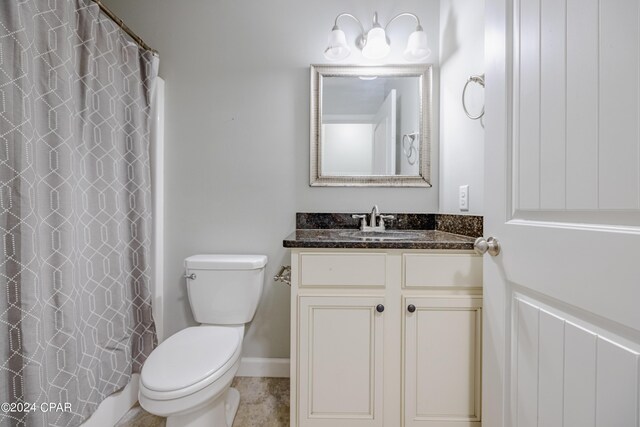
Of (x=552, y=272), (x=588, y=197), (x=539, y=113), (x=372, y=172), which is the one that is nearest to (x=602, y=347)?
(x=552, y=272)

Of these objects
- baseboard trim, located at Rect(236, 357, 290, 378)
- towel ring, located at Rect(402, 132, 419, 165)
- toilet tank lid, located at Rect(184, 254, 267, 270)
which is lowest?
baseboard trim, located at Rect(236, 357, 290, 378)

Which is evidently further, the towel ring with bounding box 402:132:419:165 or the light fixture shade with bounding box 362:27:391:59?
the towel ring with bounding box 402:132:419:165

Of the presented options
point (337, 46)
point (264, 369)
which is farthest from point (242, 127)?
point (264, 369)

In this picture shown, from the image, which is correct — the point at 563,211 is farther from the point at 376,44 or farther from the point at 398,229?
the point at 376,44

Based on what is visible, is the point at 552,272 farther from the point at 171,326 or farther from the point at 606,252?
the point at 171,326

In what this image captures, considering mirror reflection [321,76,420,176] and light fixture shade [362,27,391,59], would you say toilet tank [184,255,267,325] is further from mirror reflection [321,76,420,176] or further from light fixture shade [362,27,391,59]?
light fixture shade [362,27,391,59]

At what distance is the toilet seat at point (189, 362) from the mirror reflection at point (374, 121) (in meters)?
1.00

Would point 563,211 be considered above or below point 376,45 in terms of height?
below

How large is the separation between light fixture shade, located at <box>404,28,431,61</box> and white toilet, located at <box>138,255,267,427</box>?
1344 millimetres

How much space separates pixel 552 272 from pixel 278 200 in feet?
4.14

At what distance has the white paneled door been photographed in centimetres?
51

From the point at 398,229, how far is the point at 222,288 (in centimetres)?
100

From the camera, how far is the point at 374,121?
1.59 m

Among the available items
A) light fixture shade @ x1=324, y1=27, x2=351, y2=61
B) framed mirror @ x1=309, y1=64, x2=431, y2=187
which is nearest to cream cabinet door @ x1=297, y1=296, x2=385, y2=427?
framed mirror @ x1=309, y1=64, x2=431, y2=187
